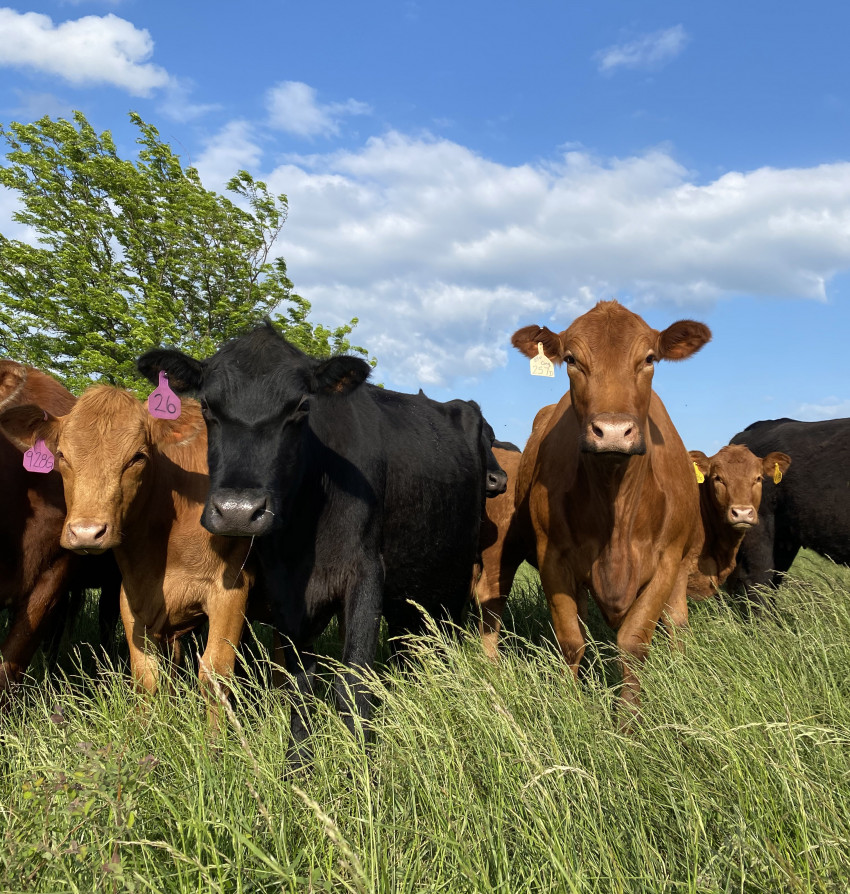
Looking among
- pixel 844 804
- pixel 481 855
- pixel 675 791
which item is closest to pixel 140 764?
pixel 481 855

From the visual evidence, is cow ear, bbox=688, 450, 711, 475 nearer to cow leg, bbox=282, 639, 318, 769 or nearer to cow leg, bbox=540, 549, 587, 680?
cow leg, bbox=540, 549, 587, 680

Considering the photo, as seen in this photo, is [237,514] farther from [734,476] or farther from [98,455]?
[734,476]

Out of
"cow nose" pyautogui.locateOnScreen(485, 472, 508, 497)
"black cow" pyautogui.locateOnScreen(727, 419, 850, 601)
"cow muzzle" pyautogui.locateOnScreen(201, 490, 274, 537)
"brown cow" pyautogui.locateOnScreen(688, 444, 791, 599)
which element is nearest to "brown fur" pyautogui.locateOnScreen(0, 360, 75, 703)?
"cow muzzle" pyautogui.locateOnScreen(201, 490, 274, 537)

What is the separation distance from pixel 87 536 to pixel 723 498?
6.63 meters

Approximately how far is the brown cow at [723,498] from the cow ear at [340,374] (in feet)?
17.0

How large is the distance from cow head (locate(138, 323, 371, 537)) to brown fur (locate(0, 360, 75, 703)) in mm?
1117

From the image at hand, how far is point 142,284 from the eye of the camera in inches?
751

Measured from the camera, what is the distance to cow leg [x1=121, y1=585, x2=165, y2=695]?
432cm

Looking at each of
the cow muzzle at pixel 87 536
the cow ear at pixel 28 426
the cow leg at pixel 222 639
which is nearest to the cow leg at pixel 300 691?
the cow leg at pixel 222 639

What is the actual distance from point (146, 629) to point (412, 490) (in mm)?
1833

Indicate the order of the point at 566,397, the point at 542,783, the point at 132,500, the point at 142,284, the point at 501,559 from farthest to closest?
the point at 142,284 → the point at 501,559 → the point at 566,397 → the point at 132,500 → the point at 542,783

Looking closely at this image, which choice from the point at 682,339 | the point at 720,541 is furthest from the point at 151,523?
the point at 720,541

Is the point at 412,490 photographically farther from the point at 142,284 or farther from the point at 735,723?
the point at 142,284

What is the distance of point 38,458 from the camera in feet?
14.7
